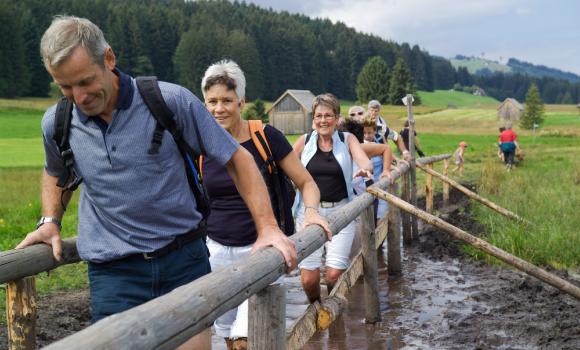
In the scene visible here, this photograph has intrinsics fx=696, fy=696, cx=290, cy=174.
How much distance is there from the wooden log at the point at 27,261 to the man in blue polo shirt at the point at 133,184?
1.11 ft

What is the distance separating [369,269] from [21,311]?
364cm

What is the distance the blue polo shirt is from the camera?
8.57 ft

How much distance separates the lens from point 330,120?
6.01 meters

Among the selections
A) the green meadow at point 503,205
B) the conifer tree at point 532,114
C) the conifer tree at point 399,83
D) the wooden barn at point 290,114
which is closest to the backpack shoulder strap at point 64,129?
the green meadow at point 503,205

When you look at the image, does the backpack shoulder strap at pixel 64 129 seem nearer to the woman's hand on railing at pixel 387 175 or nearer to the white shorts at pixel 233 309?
the white shorts at pixel 233 309

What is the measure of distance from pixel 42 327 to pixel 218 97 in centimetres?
283

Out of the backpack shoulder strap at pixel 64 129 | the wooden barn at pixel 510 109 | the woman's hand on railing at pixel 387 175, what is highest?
the backpack shoulder strap at pixel 64 129

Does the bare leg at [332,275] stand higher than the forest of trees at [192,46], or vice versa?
the forest of trees at [192,46]

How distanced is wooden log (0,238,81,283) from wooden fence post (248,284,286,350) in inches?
37.1

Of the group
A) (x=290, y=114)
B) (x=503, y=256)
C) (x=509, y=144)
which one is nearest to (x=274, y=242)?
(x=503, y=256)

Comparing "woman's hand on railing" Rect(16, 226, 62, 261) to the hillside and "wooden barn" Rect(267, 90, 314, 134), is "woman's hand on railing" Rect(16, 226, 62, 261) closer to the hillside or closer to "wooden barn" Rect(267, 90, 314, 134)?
Answer: "wooden barn" Rect(267, 90, 314, 134)

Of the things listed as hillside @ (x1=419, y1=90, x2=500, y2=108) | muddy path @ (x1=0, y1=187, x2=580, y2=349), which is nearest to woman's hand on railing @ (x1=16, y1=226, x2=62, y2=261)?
muddy path @ (x1=0, y1=187, x2=580, y2=349)

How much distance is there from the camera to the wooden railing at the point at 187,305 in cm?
168

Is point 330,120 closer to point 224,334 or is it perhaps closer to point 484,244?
point 484,244
